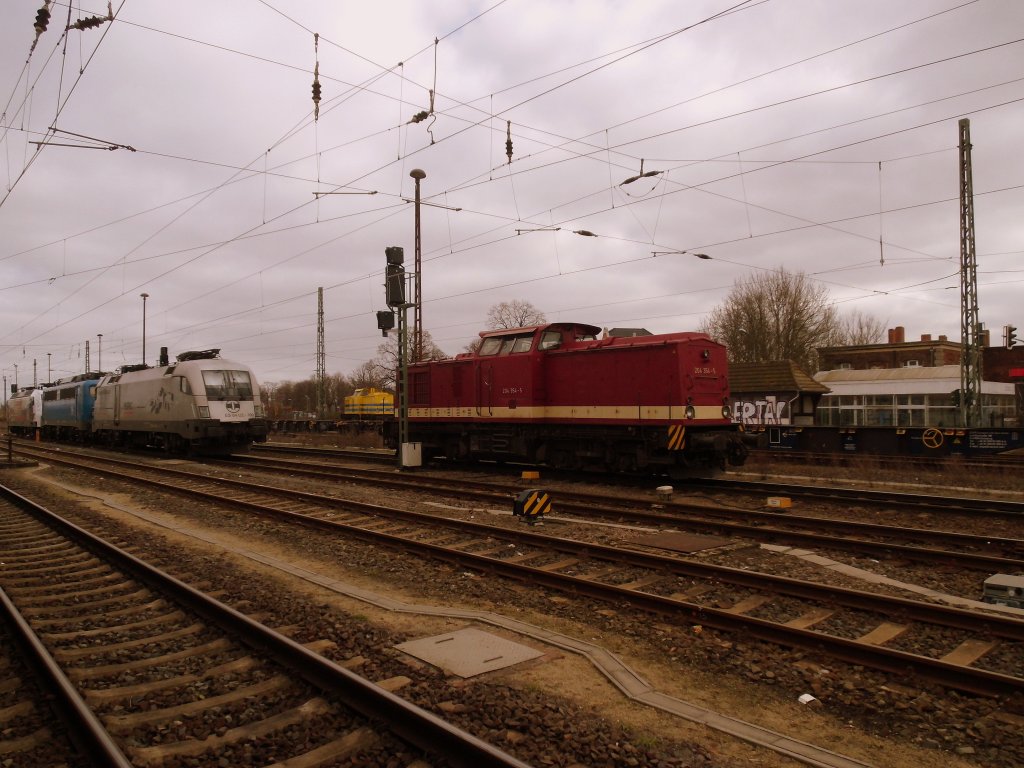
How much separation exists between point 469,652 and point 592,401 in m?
10.9

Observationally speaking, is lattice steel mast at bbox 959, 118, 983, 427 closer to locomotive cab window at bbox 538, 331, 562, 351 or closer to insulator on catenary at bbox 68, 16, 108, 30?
locomotive cab window at bbox 538, 331, 562, 351

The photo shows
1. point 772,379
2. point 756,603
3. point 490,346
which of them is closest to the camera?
point 756,603

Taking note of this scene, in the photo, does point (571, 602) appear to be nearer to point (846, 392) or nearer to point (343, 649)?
point (343, 649)

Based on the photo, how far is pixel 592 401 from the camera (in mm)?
15758

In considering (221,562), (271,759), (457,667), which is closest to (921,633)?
(457,667)

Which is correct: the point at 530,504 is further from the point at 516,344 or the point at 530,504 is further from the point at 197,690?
the point at 516,344

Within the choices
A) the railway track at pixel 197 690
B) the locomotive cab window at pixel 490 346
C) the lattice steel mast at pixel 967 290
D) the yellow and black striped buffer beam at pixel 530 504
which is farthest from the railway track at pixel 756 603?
the lattice steel mast at pixel 967 290

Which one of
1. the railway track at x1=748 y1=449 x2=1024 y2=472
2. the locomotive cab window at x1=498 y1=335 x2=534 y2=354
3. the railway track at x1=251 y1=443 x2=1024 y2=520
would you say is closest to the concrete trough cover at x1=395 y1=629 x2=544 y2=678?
the railway track at x1=251 y1=443 x2=1024 y2=520

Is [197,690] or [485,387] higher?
[485,387]

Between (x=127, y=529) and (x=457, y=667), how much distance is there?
28.0 ft

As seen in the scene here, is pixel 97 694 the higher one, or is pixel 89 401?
pixel 89 401

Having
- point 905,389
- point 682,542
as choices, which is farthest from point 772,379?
point 682,542

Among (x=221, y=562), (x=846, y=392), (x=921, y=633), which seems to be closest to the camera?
(x=921, y=633)

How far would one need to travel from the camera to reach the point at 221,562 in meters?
8.51
